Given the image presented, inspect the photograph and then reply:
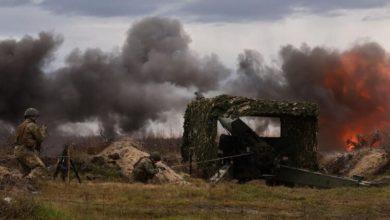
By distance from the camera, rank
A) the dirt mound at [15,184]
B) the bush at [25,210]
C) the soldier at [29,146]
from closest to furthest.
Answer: the bush at [25,210] → the dirt mound at [15,184] → the soldier at [29,146]

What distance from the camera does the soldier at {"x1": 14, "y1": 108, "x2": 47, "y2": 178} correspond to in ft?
86.7

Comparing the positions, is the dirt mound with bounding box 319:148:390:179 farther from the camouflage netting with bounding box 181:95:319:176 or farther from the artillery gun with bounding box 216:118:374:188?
the artillery gun with bounding box 216:118:374:188

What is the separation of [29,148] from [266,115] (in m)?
9.48

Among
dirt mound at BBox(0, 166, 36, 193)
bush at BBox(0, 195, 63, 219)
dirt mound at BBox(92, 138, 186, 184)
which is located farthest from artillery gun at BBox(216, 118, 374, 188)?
bush at BBox(0, 195, 63, 219)

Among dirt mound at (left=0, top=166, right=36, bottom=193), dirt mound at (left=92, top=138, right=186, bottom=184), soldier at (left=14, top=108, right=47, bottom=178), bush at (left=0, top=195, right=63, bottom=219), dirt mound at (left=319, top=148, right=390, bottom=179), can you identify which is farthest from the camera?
dirt mound at (left=319, top=148, right=390, bottom=179)

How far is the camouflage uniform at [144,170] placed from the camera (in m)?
27.9

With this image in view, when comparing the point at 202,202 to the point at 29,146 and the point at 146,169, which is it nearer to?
A: the point at 146,169

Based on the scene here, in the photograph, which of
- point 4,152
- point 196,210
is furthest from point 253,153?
point 4,152

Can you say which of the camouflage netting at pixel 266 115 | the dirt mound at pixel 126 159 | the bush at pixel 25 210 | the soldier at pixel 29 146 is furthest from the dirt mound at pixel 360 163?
the bush at pixel 25 210

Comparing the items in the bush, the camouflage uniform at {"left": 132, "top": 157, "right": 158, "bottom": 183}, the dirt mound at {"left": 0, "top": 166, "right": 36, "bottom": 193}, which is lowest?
the bush

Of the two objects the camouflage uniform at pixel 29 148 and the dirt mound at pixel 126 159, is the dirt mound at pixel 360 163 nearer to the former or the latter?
the dirt mound at pixel 126 159

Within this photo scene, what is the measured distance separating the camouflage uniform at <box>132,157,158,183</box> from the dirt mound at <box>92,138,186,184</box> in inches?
34.3

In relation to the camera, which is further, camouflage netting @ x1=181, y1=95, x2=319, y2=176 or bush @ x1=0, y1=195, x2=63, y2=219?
camouflage netting @ x1=181, y1=95, x2=319, y2=176

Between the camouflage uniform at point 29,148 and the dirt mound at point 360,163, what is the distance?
43.9 feet
